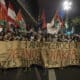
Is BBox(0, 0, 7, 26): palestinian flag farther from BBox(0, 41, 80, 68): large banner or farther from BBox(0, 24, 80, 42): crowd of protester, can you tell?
BBox(0, 41, 80, 68): large banner

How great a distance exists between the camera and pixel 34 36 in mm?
9203

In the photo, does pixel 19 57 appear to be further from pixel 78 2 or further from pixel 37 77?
pixel 78 2

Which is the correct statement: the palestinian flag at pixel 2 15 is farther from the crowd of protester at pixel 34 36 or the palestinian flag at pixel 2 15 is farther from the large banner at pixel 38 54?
the large banner at pixel 38 54

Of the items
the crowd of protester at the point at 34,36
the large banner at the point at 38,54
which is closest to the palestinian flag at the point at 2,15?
the crowd of protester at the point at 34,36

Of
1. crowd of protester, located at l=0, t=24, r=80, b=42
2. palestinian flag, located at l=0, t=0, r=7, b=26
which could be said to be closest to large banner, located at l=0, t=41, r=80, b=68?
crowd of protester, located at l=0, t=24, r=80, b=42

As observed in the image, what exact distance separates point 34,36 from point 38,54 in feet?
2.75

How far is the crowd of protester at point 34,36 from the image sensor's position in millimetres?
8648

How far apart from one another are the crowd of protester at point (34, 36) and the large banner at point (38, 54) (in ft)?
1.03

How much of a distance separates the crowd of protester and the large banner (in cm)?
31

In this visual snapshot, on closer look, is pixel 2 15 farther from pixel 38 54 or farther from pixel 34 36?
pixel 38 54

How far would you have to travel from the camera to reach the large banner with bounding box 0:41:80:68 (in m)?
8.27

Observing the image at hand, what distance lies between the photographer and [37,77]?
877 centimetres

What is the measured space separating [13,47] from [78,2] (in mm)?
10062

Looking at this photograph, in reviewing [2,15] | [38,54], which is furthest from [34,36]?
[2,15]
